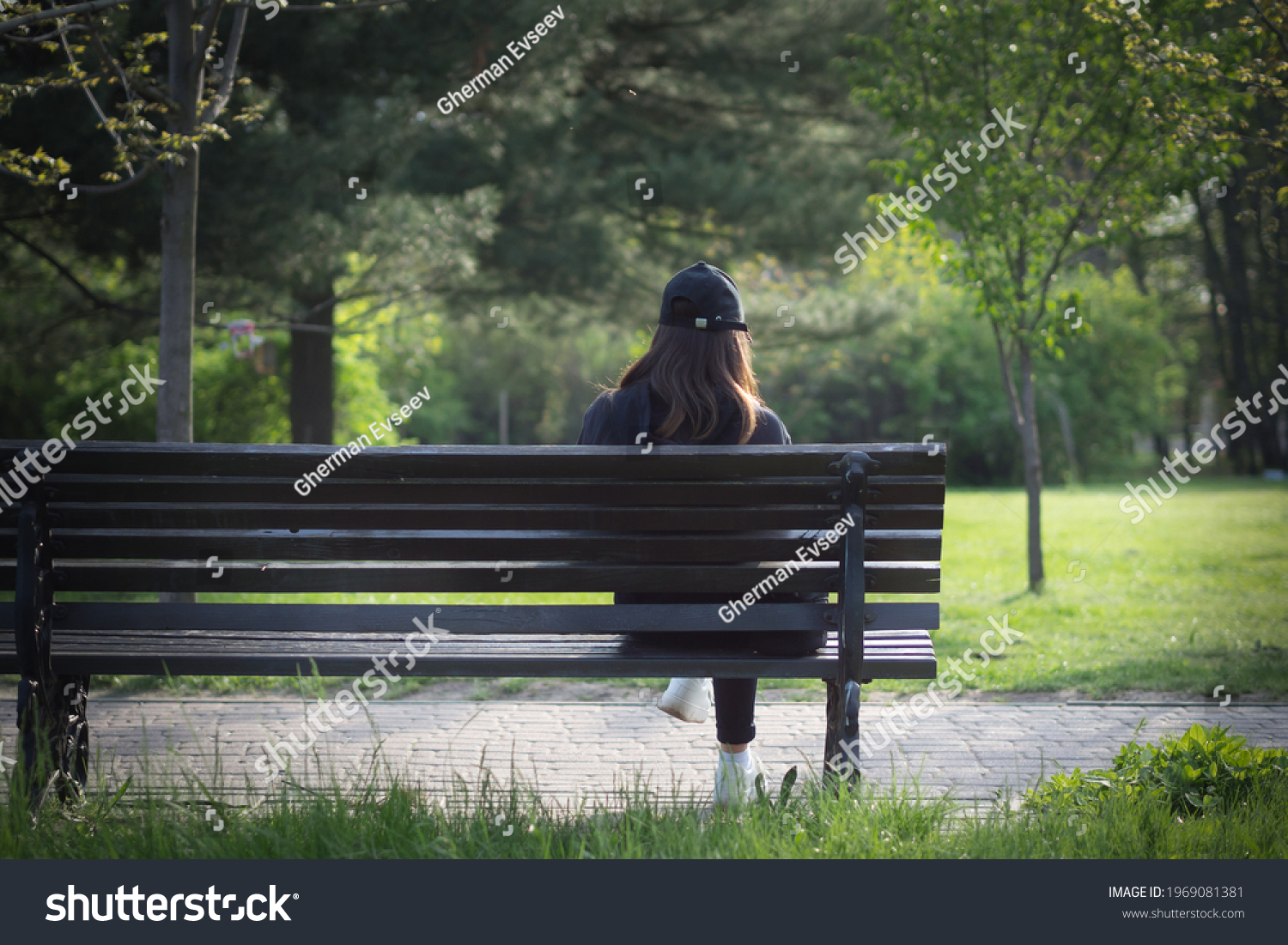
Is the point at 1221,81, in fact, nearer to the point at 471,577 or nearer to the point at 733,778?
the point at 733,778

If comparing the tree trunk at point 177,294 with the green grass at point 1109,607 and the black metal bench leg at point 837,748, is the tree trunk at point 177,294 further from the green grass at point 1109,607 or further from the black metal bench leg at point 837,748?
the black metal bench leg at point 837,748

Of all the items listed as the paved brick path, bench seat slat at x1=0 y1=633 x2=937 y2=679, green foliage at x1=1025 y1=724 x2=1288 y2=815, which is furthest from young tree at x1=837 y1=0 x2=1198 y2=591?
bench seat slat at x1=0 y1=633 x2=937 y2=679

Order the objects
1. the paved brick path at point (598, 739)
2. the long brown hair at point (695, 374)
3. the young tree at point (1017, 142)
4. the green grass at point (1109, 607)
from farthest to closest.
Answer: the young tree at point (1017, 142)
the green grass at point (1109, 607)
the paved brick path at point (598, 739)
the long brown hair at point (695, 374)

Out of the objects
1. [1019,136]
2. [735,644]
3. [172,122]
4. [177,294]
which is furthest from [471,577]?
[1019,136]

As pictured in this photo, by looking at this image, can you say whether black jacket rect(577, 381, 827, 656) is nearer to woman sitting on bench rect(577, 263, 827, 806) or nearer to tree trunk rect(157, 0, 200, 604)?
woman sitting on bench rect(577, 263, 827, 806)

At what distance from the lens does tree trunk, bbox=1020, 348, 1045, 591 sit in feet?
24.2

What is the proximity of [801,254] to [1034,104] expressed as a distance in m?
6.25

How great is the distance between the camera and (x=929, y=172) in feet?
23.0

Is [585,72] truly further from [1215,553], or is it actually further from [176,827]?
[176,827]

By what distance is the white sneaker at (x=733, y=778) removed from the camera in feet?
9.72

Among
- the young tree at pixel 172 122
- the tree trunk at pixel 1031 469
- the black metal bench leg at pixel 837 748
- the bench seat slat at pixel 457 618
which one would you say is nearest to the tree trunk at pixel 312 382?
the young tree at pixel 172 122

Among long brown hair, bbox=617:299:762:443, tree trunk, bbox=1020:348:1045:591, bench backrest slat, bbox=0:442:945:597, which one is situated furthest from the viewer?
tree trunk, bbox=1020:348:1045:591

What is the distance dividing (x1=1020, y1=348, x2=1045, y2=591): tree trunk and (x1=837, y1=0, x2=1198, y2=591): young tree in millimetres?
48

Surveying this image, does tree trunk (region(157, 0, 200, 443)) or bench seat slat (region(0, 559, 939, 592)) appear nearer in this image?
bench seat slat (region(0, 559, 939, 592))
